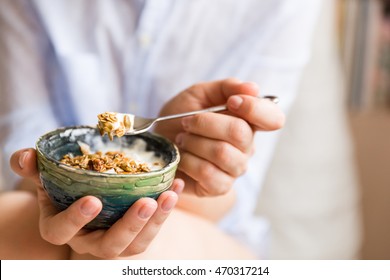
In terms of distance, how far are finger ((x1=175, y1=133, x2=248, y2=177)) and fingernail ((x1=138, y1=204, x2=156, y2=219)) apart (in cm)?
17

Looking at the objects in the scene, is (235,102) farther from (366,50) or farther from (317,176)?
(366,50)

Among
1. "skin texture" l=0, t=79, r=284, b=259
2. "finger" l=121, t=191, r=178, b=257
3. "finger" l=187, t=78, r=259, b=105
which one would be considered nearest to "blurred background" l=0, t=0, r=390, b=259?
"skin texture" l=0, t=79, r=284, b=259

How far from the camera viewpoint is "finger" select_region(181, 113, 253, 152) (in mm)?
682

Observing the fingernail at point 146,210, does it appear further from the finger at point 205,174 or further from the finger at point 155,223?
the finger at point 205,174

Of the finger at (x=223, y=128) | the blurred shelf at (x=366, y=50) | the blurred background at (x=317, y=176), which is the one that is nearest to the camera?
the finger at (x=223, y=128)

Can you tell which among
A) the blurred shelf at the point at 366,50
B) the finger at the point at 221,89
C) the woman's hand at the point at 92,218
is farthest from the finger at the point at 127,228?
the blurred shelf at the point at 366,50

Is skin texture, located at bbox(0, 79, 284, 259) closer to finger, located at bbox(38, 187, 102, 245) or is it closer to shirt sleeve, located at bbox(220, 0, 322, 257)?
finger, located at bbox(38, 187, 102, 245)

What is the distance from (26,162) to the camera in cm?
59

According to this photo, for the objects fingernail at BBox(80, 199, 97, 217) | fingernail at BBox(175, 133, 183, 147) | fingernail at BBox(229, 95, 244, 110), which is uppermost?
fingernail at BBox(229, 95, 244, 110)

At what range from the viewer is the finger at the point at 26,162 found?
1.95 feet

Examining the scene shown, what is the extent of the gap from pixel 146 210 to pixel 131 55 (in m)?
0.49
